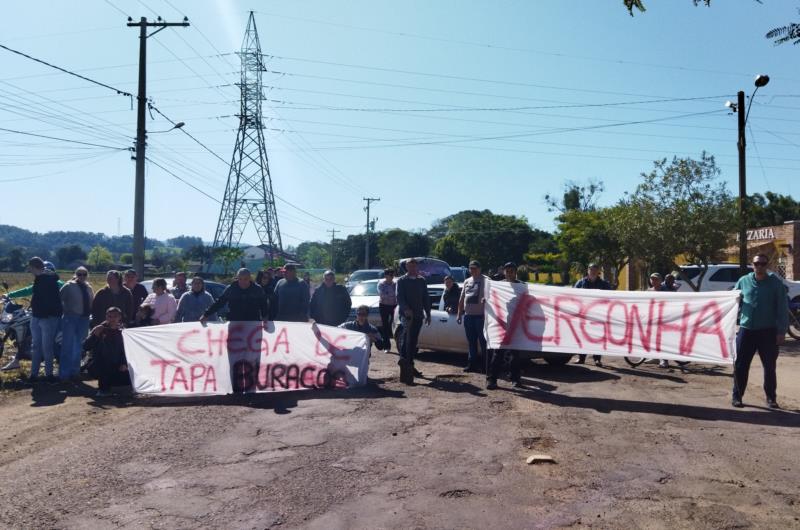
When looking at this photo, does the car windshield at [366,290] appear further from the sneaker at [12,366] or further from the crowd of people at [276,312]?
the sneaker at [12,366]

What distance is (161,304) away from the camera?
1120 centimetres

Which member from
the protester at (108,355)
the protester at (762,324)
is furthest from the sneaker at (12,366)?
the protester at (762,324)

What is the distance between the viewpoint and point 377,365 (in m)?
12.1

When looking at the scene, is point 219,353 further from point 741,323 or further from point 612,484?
point 741,323

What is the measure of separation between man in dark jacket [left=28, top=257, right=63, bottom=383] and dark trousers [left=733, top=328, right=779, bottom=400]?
31.6 ft

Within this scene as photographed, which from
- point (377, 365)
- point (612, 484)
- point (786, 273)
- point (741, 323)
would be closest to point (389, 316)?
point (377, 365)

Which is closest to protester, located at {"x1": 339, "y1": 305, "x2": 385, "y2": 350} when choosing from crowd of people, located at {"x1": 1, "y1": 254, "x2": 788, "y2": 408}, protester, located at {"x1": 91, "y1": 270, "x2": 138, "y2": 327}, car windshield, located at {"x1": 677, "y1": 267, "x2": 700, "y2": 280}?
crowd of people, located at {"x1": 1, "y1": 254, "x2": 788, "y2": 408}

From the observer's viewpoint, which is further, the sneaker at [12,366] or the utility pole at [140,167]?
the utility pole at [140,167]

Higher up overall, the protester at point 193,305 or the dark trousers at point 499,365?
the protester at point 193,305

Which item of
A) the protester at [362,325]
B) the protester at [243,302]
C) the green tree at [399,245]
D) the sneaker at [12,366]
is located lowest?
the sneaker at [12,366]

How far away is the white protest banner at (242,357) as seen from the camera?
373 inches

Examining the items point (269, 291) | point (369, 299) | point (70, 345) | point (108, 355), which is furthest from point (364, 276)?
point (108, 355)

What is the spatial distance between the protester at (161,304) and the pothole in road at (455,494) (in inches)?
280

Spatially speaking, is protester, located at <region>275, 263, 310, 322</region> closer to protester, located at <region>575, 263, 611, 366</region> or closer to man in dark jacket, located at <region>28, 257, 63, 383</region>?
man in dark jacket, located at <region>28, 257, 63, 383</region>
